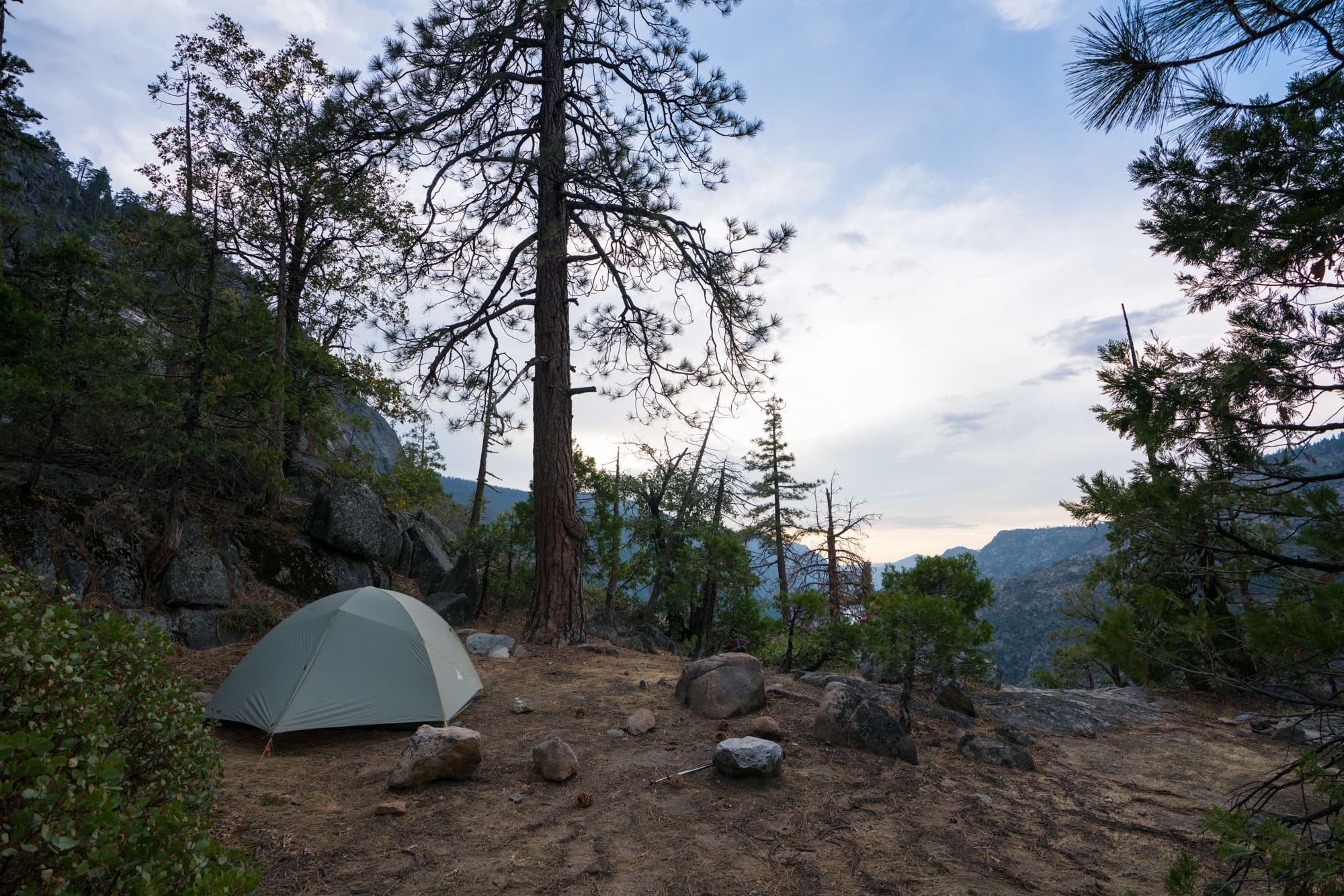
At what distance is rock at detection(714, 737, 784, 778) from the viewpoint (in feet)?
15.3

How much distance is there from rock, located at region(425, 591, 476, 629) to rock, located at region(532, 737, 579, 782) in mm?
8110

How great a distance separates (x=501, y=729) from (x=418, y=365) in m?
6.21

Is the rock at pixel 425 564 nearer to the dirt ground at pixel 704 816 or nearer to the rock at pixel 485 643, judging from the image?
the rock at pixel 485 643

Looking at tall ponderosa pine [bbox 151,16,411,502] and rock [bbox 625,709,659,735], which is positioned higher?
tall ponderosa pine [bbox 151,16,411,502]

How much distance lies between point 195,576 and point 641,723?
7984 mm

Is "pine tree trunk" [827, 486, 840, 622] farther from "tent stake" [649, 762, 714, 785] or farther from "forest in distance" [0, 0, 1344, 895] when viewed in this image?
"tent stake" [649, 762, 714, 785]

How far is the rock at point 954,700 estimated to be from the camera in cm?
721

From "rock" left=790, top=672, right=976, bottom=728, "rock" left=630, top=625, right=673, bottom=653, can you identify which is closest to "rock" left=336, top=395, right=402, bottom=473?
"rock" left=630, top=625, right=673, bottom=653

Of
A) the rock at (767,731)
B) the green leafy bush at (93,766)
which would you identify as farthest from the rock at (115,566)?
the rock at (767,731)

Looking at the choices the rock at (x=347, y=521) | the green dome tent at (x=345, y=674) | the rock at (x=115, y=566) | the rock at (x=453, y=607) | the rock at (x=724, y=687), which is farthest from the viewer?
the rock at (x=453, y=607)

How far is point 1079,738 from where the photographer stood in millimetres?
6922

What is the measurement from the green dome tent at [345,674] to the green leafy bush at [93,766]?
2705 millimetres

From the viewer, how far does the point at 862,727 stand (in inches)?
222

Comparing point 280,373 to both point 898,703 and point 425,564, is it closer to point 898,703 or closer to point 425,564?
point 425,564
